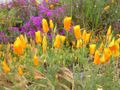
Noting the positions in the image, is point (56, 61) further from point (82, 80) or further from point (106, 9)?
point (106, 9)

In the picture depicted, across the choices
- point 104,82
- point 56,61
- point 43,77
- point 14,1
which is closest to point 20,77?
point 43,77

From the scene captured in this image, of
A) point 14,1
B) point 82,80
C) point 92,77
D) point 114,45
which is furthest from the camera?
point 14,1

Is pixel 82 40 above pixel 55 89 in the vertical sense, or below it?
above

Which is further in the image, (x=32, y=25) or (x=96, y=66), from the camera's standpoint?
(x=32, y=25)

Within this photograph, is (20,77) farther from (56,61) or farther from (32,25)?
(32,25)

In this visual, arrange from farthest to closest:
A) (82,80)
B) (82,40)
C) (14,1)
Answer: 1. (14,1)
2. (82,40)
3. (82,80)

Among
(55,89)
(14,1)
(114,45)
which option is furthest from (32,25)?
(114,45)
